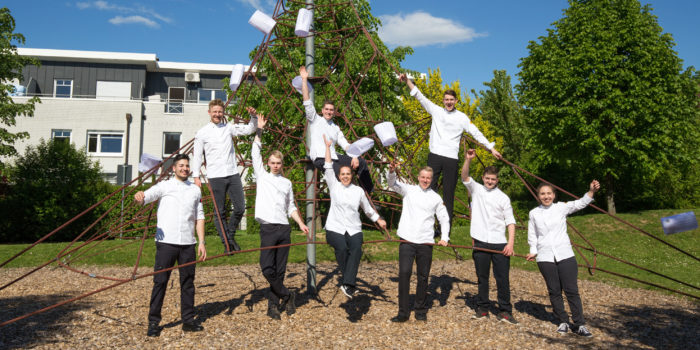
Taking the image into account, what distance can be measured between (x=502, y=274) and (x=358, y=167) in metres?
2.11

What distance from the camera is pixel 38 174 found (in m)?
17.1

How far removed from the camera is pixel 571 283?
16.1ft

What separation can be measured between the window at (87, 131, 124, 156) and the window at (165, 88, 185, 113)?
2834 mm

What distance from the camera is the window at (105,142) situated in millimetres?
22922

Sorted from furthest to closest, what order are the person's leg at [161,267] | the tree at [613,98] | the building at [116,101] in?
1. the building at [116,101]
2. the tree at [613,98]
3. the person's leg at [161,267]

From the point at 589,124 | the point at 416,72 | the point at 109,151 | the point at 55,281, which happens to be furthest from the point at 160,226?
the point at 109,151

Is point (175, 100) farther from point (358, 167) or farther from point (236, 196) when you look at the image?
point (358, 167)

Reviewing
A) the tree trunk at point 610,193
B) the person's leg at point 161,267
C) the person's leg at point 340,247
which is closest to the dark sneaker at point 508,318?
the person's leg at point 340,247

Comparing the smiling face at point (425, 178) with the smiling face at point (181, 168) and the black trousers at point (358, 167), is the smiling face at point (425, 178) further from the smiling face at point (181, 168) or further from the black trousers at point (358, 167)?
the smiling face at point (181, 168)

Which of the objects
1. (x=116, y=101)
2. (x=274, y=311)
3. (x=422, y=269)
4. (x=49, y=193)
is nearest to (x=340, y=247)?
(x=422, y=269)

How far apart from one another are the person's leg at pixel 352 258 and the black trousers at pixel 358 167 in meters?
0.81

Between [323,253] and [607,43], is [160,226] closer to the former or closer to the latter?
[323,253]

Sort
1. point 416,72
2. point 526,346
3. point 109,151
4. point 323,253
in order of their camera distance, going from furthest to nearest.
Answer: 1. point 109,151
2. point 416,72
3. point 323,253
4. point 526,346

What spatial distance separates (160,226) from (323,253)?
567 centimetres
